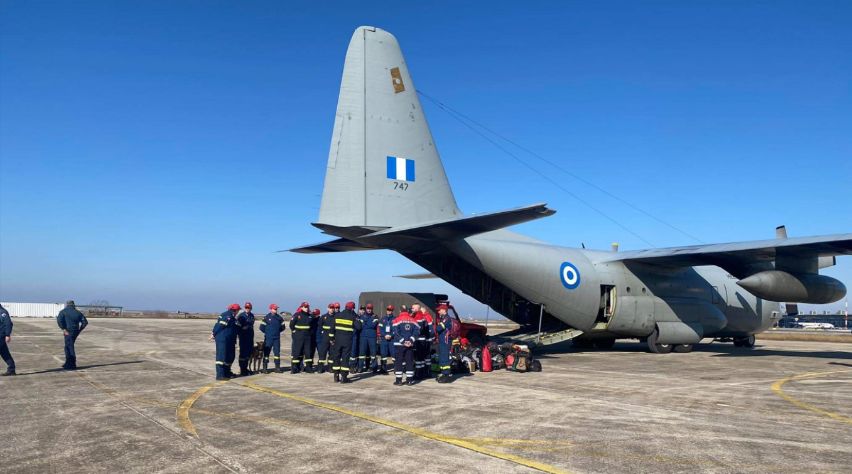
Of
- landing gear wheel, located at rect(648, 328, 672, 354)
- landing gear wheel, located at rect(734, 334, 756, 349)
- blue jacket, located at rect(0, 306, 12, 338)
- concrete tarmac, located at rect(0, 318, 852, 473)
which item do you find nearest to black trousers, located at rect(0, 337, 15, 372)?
blue jacket, located at rect(0, 306, 12, 338)

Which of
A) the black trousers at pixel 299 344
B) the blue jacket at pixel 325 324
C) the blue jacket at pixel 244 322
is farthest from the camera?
the black trousers at pixel 299 344

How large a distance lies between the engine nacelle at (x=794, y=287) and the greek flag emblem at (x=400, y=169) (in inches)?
437

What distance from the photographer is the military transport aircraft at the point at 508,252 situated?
14547mm

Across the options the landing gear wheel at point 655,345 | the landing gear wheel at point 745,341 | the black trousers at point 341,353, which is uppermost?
the black trousers at point 341,353

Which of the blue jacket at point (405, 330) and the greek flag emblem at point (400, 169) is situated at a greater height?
the greek flag emblem at point (400, 169)

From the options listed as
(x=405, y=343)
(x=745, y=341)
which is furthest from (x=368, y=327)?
(x=745, y=341)

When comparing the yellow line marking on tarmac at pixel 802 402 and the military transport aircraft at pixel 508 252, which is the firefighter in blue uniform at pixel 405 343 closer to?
the military transport aircraft at pixel 508 252

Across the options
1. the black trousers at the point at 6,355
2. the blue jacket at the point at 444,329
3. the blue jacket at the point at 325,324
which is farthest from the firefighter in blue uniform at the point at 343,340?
the black trousers at the point at 6,355

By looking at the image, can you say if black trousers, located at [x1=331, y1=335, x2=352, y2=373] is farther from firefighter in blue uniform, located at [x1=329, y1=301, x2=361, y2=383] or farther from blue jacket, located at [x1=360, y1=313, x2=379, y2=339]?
blue jacket, located at [x1=360, y1=313, x2=379, y2=339]

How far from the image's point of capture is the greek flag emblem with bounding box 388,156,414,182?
50.1 feet

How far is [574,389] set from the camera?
11.6 m

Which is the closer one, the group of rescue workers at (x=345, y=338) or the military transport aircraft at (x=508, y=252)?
the group of rescue workers at (x=345, y=338)

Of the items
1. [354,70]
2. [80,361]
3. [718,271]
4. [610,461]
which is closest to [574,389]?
[610,461]

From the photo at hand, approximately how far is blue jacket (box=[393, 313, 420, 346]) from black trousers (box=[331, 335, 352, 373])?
105cm
